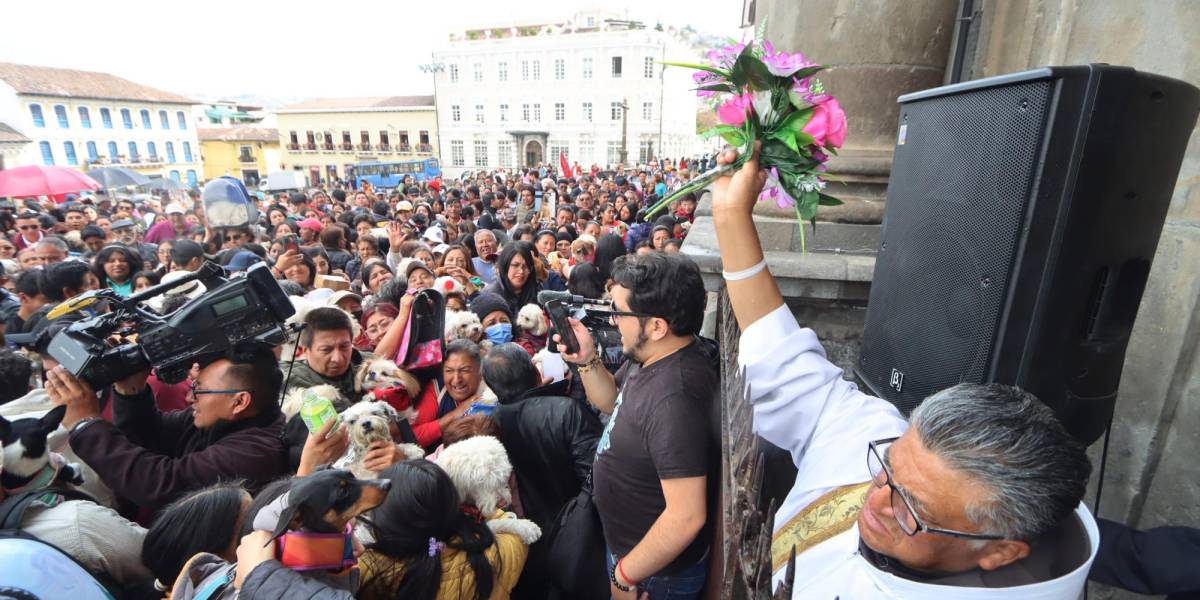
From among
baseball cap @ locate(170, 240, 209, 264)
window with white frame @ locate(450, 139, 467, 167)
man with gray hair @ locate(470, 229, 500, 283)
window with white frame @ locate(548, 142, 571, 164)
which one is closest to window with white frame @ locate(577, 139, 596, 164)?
window with white frame @ locate(548, 142, 571, 164)

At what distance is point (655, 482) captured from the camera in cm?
185

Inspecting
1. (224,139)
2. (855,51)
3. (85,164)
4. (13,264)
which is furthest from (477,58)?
(855,51)

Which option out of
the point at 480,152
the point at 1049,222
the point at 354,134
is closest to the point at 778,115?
the point at 1049,222

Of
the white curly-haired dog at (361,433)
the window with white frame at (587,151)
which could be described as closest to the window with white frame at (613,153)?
the window with white frame at (587,151)

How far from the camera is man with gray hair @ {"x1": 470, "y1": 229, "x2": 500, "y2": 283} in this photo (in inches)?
243

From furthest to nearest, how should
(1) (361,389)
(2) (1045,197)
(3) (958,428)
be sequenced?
1. (1) (361,389)
2. (2) (1045,197)
3. (3) (958,428)

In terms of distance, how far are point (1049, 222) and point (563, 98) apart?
1954 inches

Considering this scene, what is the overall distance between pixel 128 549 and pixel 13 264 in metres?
6.75

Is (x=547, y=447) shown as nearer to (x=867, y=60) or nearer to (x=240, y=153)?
(x=867, y=60)

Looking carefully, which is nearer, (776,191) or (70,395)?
(776,191)

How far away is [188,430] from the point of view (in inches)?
97.2

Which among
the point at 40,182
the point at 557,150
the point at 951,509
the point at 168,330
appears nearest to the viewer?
the point at 951,509

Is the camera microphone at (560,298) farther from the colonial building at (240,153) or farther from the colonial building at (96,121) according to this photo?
the colonial building at (240,153)

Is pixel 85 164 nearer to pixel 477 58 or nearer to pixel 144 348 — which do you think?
pixel 477 58
